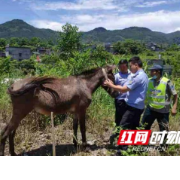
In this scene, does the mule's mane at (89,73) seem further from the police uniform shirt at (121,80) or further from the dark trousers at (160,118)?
the dark trousers at (160,118)

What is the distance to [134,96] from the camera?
13.0 feet

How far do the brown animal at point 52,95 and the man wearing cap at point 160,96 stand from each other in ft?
2.83

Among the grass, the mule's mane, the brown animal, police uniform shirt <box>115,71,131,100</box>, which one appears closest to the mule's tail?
the brown animal

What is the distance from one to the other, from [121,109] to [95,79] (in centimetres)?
82

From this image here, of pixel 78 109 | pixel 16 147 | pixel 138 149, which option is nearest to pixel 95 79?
pixel 78 109

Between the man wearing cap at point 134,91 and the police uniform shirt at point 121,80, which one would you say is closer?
the man wearing cap at point 134,91

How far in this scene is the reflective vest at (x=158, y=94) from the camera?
3.96 m

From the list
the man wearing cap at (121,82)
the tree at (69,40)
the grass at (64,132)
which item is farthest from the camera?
the tree at (69,40)

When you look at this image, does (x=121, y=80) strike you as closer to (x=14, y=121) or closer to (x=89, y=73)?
(x=89, y=73)

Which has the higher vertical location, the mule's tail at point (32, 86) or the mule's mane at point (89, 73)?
the mule's mane at point (89, 73)

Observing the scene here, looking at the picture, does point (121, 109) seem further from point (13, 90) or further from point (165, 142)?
point (13, 90)

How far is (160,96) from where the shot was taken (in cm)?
399

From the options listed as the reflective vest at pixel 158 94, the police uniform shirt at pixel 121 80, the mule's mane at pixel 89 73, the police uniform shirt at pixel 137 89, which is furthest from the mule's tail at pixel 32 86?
the reflective vest at pixel 158 94

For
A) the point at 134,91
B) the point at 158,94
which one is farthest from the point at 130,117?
the point at 158,94
